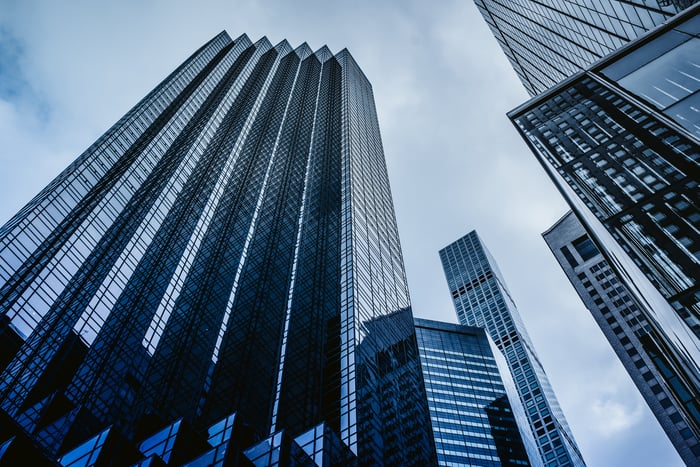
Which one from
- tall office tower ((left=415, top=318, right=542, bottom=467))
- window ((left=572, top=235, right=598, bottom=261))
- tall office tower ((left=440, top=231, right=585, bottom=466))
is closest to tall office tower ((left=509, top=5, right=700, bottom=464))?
window ((left=572, top=235, right=598, bottom=261))

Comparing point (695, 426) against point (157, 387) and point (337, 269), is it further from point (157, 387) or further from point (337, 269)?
point (157, 387)

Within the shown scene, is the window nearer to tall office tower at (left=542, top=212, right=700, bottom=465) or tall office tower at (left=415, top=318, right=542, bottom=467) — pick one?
tall office tower at (left=542, top=212, right=700, bottom=465)

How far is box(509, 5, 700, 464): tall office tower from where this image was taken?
61.9ft

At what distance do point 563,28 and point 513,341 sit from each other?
128 m

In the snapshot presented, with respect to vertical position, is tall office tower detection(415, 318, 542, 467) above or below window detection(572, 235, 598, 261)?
below

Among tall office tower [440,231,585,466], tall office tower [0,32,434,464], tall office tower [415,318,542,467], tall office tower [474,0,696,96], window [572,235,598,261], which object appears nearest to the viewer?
tall office tower [474,0,696,96]

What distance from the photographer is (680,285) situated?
91.4 feet

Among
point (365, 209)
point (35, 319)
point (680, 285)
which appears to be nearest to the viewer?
point (680, 285)

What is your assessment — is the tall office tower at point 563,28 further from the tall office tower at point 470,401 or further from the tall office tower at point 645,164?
the tall office tower at point 470,401

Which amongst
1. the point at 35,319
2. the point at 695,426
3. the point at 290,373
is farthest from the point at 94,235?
the point at 695,426

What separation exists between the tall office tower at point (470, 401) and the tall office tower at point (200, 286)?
32.5 m

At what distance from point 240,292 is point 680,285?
5426 centimetres

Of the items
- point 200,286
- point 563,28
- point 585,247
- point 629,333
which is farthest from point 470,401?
point 563,28

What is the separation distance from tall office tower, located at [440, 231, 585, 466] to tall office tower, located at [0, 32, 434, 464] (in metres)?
69.4
